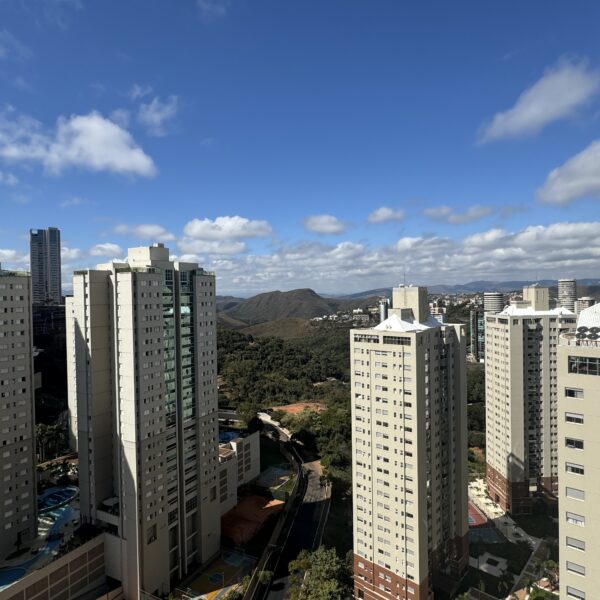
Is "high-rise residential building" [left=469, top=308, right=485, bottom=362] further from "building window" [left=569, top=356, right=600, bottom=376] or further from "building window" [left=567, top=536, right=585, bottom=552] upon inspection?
"building window" [left=569, top=356, right=600, bottom=376]

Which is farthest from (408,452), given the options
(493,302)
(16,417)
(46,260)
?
(46,260)

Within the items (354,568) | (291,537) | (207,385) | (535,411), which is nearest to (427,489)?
(354,568)

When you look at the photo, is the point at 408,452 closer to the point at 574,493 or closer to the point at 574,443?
the point at 574,493

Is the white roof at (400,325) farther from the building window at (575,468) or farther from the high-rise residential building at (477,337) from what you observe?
the high-rise residential building at (477,337)

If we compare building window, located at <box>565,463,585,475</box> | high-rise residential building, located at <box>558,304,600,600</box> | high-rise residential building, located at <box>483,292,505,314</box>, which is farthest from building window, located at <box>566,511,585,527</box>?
high-rise residential building, located at <box>483,292,505,314</box>

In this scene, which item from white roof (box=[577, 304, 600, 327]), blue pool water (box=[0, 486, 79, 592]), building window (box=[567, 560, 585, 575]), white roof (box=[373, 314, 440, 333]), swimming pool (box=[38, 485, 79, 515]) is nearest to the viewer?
building window (box=[567, 560, 585, 575])

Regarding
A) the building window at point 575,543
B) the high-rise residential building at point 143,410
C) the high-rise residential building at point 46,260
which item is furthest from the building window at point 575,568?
the high-rise residential building at point 46,260

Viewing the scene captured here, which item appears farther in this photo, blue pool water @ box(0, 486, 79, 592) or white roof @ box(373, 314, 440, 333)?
white roof @ box(373, 314, 440, 333)
